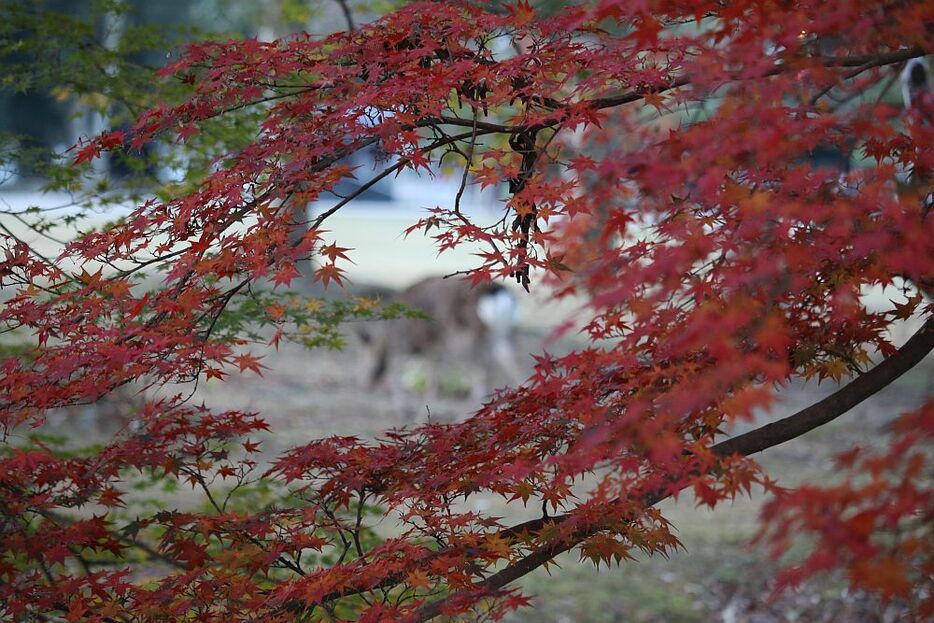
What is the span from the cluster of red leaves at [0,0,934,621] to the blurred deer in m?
7.15

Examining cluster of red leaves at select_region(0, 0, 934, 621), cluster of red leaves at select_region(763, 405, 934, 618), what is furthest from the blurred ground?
cluster of red leaves at select_region(763, 405, 934, 618)

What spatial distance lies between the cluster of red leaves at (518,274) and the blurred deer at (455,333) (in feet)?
23.5

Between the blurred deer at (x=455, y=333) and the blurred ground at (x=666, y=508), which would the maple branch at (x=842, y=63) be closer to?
the blurred ground at (x=666, y=508)

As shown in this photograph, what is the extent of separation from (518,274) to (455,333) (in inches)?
300

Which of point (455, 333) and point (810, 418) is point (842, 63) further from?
point (455, 333)

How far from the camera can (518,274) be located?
2529 mm

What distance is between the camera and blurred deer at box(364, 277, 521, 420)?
10.1m

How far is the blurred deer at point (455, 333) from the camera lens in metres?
10.1

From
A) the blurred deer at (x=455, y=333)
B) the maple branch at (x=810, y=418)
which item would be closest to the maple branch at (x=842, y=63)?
the maple branch at (x=810, y=418)

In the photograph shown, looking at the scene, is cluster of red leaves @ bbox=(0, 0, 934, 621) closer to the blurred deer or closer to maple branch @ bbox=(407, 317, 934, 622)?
maple branch @ bbox=(407, 317, 934, 622)

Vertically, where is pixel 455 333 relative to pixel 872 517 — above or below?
above

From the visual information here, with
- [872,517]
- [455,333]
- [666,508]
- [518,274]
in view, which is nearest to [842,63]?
[518,274]

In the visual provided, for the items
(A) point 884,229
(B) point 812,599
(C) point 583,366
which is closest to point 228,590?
(C) point 583,366

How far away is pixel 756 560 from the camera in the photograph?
6258 millimetres
